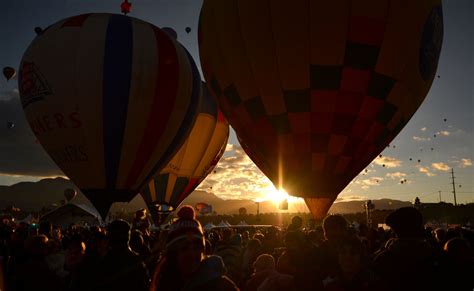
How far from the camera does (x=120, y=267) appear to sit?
130 inches

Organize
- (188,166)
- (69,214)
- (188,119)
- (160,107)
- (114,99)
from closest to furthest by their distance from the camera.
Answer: (114,99), (160,107), (188,119), (188,166), (69,214)

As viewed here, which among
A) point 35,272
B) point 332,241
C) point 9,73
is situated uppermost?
point 9,73

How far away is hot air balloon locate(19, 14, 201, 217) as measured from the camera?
11078 millimetres

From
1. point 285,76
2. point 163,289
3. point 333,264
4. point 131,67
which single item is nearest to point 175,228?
point 163,289

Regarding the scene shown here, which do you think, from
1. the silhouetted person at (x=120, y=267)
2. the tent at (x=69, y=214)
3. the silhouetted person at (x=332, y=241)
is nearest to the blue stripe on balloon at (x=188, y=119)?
the silhouetted person at (x=120, y=267)

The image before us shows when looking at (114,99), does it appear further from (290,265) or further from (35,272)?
(290,265)

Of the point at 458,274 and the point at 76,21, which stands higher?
the point at 76,21

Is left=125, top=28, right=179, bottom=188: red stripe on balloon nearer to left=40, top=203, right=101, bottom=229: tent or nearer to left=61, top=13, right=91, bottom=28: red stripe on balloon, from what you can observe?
left=61, top=13, right=91, bottom=28: red stripe on balloon

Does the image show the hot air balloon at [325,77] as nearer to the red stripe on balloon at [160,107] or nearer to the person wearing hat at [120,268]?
the red stripe on balloon at [160,107]

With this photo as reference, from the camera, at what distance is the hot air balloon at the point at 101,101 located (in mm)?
11078

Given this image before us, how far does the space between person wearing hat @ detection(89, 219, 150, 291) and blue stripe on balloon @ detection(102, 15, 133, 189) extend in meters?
8.12

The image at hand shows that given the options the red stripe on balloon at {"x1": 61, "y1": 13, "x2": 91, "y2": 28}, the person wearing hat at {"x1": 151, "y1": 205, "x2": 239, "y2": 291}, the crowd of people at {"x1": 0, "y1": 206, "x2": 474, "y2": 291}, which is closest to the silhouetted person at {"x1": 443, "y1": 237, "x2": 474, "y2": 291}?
the crowd of people at {"x1": 0, "y1": 206, "x2": 474, "y2": 291}

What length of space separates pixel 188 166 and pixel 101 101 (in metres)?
7.23

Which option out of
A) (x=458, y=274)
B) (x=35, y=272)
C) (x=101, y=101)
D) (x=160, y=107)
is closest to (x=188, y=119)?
(x=160, y=107)
